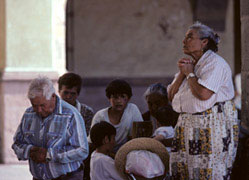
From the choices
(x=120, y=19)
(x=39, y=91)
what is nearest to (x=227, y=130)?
(x=39, y=91)

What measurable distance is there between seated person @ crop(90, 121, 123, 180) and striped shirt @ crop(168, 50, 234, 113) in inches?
33.4

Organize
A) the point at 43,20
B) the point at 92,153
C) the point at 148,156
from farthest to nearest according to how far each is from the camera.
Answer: the point at 43,20 → the point at 92,153 → the point at 148,156

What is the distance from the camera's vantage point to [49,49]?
10.3 meters

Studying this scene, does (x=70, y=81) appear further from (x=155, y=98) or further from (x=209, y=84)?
(x=209, y=84)

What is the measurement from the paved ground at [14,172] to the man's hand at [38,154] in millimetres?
3826

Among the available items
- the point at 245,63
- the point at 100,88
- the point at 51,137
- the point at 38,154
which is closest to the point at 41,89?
the point at 51,137

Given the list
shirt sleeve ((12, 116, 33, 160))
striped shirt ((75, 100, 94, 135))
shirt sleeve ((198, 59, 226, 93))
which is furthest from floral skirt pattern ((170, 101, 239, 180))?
striped shirt ((75, 100, 94, 135))

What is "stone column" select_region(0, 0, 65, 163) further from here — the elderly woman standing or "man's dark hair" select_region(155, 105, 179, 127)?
the elderly woman standing

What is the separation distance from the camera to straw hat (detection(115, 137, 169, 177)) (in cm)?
562

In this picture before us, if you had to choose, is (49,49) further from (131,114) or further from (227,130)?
(227,130)

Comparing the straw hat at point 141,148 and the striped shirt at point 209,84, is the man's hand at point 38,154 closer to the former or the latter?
the straw hat at point 141,148

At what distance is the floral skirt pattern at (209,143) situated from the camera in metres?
5.14

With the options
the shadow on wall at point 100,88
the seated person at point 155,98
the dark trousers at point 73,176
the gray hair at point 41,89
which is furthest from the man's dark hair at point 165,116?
the shadow on wall at point 100,88

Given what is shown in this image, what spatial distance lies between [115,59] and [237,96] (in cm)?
367
